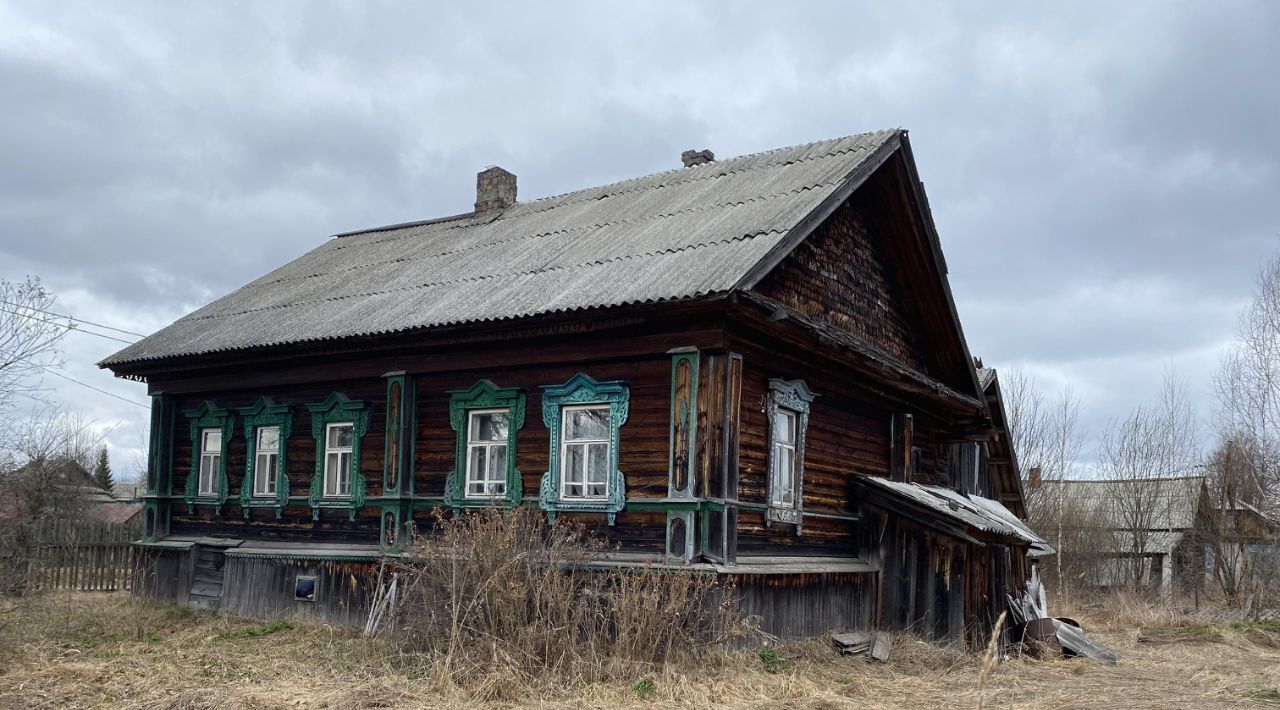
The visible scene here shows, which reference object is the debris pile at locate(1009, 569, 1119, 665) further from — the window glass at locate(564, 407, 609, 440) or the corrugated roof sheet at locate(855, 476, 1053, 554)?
the window glass at locate(564, 407, 609, 440)

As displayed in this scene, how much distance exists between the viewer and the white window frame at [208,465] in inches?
606

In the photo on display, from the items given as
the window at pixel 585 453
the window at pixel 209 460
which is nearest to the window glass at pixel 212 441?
the window at pixel 209 460

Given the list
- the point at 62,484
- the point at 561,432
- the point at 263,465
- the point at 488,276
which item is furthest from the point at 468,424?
the point at 62,484

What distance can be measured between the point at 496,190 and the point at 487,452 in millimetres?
7121

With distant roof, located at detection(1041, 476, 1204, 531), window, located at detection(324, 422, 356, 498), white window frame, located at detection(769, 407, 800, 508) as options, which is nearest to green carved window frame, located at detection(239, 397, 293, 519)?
window, located at detection(324, 422, 356, 498)

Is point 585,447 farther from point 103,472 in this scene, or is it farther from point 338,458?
point 103,472

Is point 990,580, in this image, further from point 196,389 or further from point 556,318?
point 196,389

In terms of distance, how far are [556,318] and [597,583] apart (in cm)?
272

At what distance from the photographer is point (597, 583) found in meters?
10.4

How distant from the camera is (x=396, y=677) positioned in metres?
9.03

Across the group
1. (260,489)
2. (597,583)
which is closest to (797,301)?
(597,583)

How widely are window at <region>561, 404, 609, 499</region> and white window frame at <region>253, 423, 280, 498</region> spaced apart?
16.0 feet

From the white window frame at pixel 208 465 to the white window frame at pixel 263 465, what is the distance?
2.61ft

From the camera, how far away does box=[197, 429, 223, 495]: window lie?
15.4 m
